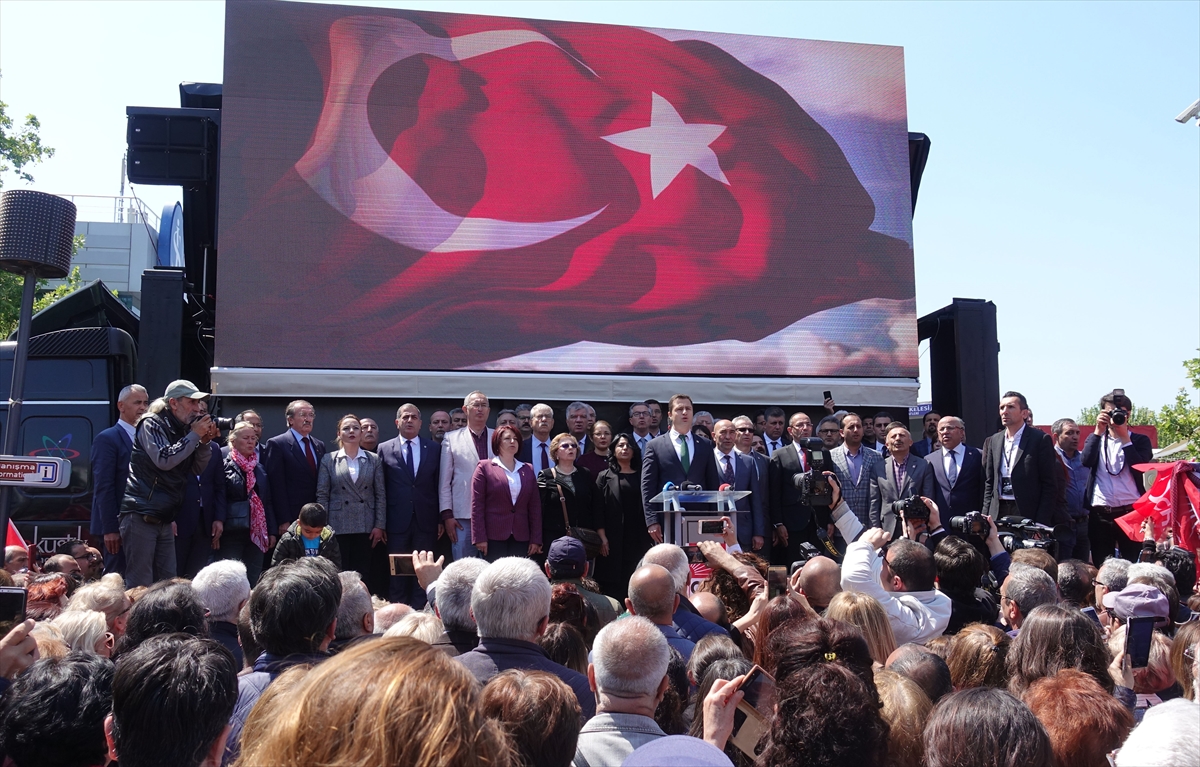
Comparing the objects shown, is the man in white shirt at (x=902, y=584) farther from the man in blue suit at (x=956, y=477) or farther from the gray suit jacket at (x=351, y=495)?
the gray suit jacket at (x=351, y=495)

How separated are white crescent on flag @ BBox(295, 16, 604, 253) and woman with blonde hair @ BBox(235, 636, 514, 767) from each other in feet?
29.3

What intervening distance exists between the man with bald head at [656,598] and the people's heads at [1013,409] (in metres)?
4.90

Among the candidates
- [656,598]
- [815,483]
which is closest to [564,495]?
[815,483]

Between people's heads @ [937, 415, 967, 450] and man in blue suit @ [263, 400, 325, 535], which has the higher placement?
people's heads @ [937, 415, 967, 450]

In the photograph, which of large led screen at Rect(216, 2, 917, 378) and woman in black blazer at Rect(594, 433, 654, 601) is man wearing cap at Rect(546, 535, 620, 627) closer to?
woman in black blazer at Rect(594, 433, 654, 601)

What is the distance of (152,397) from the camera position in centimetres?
862

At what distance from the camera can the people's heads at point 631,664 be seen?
250 centimetres

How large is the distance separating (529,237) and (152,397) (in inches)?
155

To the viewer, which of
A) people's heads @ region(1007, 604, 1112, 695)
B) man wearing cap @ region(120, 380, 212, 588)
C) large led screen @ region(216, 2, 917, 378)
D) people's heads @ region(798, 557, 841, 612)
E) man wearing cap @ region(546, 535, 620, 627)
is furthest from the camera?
large led screen @ region(216, 2, 917, 378)

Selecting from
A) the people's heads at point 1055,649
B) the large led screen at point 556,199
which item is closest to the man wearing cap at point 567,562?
the people's heads at point 1055,649

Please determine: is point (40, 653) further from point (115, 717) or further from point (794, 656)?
point (794, 656)

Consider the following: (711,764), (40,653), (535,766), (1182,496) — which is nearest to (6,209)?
(40,653)

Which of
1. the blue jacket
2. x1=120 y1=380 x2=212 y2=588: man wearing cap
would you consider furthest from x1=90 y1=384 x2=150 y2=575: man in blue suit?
x1=120 y1=380 x2=212 y2=588: man wearing cap

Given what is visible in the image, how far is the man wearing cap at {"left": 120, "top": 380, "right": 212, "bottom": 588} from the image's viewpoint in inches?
247
